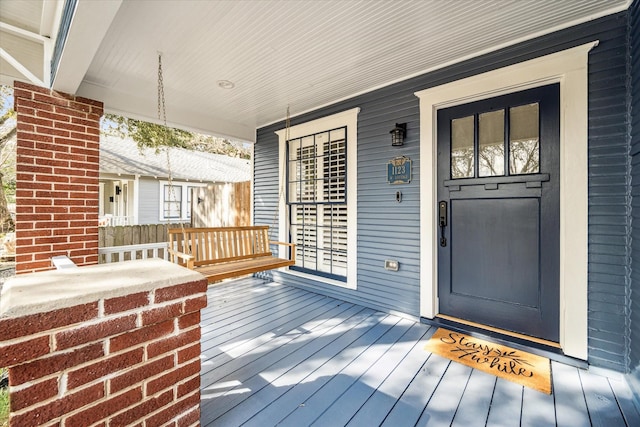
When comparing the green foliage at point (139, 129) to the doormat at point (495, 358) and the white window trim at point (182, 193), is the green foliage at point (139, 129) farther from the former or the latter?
the doormat at point (495, 358)

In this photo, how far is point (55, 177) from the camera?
278 cm

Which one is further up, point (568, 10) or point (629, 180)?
point (568, 10)

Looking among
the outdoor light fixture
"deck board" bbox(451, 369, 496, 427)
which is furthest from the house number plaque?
"deck board" bbox(451, 369, 496, 427)

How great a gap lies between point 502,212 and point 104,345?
2.93 m

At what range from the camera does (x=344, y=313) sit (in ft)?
11.0

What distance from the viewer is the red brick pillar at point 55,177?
262cm

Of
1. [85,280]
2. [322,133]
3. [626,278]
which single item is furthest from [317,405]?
[322,133]

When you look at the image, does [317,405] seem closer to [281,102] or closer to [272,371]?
[272,371]

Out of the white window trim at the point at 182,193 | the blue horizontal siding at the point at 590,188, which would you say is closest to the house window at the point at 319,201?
the blue horizontal siding at the point at 590,188

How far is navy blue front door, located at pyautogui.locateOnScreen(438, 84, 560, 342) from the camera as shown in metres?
2.41

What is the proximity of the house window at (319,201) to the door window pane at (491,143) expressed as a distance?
1.58 metres

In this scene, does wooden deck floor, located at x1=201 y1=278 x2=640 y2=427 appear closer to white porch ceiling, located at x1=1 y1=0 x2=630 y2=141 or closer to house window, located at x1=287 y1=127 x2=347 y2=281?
house window, located at x1=287 y1=127 x2=347 y2=281

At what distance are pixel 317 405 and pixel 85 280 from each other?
1450 mm

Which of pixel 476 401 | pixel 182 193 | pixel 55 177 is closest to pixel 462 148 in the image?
pixel 476 401
